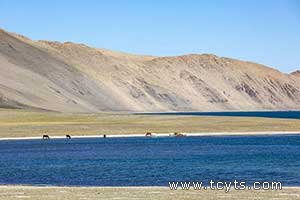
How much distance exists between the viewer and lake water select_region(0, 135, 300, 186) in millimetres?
41234

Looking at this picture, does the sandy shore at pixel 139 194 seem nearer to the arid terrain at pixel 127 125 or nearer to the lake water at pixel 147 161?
the lake water at pixel 147 161

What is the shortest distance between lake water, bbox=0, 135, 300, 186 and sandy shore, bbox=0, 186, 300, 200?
24.0 ft

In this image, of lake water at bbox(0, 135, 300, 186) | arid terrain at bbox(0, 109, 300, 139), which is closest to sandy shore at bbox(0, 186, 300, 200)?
lake water at bbox(0, 135, 300, 186)

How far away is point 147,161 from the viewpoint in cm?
5550

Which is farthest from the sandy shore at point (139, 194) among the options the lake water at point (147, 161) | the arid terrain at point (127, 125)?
the arid terrain at point (127, 125)

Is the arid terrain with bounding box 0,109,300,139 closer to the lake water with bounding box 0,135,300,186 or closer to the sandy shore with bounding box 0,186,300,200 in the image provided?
the lake water with bounding box 0,135,300,186

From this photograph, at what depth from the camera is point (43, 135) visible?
93.4 metres

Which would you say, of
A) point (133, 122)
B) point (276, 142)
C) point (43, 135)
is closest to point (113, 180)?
point (276, 142)

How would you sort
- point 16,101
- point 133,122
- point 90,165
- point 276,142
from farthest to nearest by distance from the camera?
point 16,101 → point 133,122 → point 276,142 → point 90,165

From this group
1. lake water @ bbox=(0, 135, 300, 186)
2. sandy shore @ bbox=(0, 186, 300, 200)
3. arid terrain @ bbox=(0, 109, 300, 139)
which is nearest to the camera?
sandy shore @ bbox=(0, 186, 300, 200)

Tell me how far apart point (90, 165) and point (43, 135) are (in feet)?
138

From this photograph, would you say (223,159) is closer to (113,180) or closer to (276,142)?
(113,180)

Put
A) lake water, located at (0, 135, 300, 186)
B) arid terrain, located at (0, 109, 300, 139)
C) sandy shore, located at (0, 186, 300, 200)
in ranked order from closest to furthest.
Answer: sandy shore, located at (0, 186, 300, 200), lake water, located at (0, 135, 300, 186), arid terrain, located at (0, 109, 300, 139)

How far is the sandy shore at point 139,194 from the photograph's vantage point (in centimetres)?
2736
